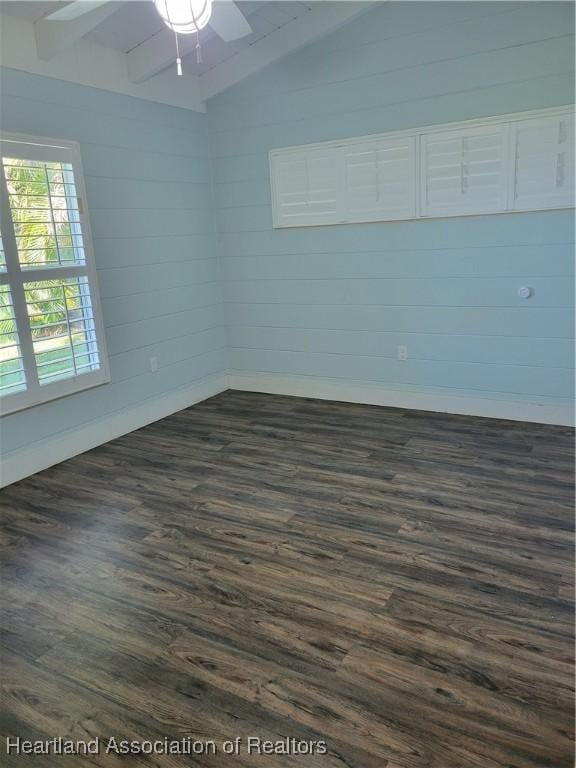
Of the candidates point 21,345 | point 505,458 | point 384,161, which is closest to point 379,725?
point 505,458

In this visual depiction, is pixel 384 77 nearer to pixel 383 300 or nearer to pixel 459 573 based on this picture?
pixel 383 300

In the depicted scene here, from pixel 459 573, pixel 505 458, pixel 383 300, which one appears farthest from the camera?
pixel 383 300

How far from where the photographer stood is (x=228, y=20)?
3076mm

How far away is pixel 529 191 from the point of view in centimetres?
383

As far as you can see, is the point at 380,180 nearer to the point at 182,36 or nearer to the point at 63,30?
the point at 182,36

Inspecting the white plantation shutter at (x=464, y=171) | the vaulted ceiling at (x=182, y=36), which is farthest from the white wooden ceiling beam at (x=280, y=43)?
the white plantation shutter at (x=464, y=171)

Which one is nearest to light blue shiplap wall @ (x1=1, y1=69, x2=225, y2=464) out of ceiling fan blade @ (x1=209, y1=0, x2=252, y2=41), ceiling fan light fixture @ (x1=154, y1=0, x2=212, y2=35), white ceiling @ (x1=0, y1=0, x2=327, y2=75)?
white ceiling @ (x1=0, y1=0, x2=327, y2=75)

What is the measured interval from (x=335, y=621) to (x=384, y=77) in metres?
3.75

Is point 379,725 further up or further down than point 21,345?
further down

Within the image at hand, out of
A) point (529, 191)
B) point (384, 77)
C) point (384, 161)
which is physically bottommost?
point (529, 191)

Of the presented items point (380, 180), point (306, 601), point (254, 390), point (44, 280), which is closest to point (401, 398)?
point (254, 390)

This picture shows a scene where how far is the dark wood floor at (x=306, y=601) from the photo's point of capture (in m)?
1.73

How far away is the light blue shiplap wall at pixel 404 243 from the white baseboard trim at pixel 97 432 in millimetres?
635

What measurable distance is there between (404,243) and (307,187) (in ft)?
3.11
